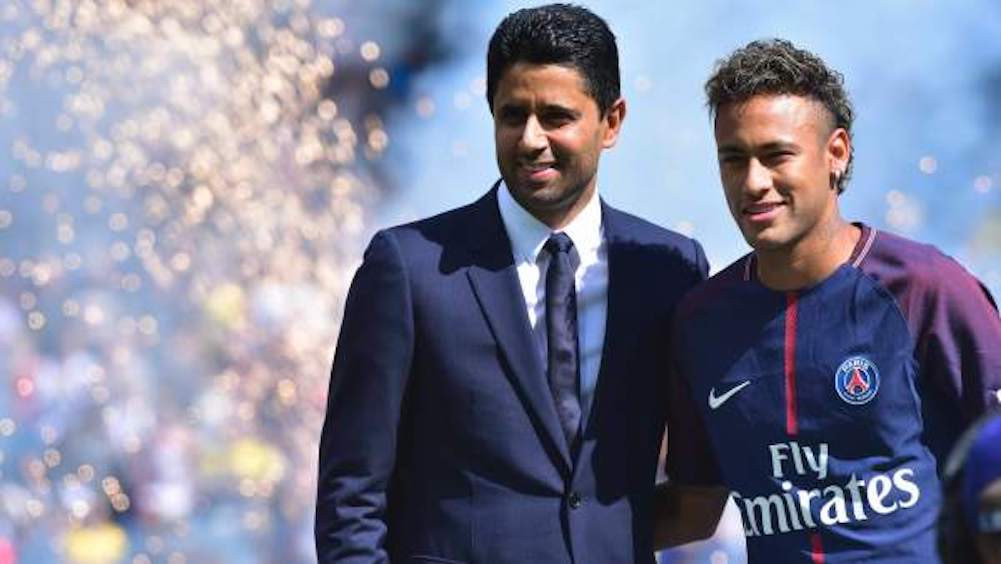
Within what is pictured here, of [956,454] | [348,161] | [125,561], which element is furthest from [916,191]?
[956,454]

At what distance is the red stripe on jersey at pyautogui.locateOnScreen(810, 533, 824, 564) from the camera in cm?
269

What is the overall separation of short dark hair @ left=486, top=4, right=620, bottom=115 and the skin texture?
0.19 metres

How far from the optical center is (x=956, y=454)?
1573 millimetres

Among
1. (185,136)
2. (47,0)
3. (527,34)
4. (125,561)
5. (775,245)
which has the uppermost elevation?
(47,0)

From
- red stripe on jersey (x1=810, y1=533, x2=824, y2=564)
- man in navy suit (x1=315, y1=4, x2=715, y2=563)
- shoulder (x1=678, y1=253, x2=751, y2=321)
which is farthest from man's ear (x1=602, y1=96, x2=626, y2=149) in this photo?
red stripe on jersey (x1=810, y1=533, x2=824, y2=564)

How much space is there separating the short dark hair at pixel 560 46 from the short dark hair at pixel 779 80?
153 mm

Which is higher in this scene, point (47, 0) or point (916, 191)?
point (47, 0)

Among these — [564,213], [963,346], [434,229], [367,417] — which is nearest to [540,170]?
[564,213]

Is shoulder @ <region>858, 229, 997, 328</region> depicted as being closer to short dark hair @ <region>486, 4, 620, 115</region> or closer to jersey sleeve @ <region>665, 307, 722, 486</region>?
jersey sleeve @ <region>665, 307, 722, 486</region>

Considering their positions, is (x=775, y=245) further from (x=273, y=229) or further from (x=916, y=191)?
(x=273, y=229)

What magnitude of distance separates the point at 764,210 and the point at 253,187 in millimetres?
3526

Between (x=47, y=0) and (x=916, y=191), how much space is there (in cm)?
262

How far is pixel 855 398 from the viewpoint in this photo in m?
2.68

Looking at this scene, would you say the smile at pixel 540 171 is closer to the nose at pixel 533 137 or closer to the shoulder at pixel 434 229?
the nose at pixel 533 137
